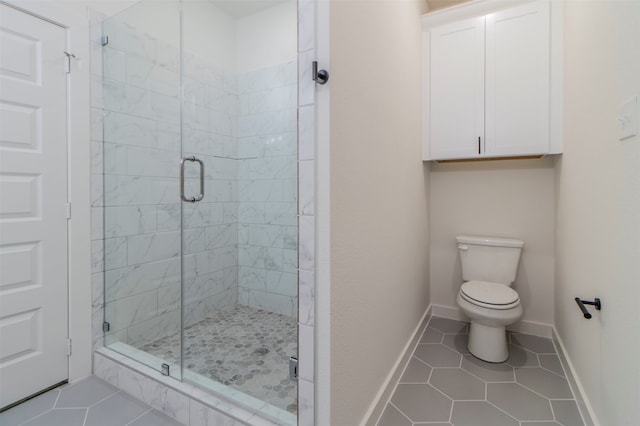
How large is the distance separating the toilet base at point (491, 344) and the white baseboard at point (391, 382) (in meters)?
0.41

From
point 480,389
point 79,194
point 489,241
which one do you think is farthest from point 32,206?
point 489,241

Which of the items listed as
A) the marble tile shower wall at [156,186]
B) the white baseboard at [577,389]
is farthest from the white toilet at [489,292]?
the marble tile shower wall at [156,186]

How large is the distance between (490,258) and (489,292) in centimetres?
37

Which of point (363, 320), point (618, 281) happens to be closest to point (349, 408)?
point (363, 320)

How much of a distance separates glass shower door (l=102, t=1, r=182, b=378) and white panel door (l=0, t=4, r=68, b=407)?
0.23 meters

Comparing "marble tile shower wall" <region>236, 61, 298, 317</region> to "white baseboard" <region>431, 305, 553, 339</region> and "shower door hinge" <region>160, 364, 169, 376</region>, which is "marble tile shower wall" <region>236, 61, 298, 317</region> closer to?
"shower door hinge" <region>160, 364, 169, 376</region>

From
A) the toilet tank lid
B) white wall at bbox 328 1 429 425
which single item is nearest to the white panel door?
white wall at bbox 328 1 429 425

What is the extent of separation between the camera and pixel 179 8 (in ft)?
6.46

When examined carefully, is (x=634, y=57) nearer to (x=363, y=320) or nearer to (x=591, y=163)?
(x=591, y=163)

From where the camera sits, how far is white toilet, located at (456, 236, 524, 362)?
184cm

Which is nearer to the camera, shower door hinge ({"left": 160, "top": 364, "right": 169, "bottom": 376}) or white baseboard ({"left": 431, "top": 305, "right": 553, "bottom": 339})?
shower door hinge ({"left": 160, "top": 364, "right": 169, "bottom": 376})

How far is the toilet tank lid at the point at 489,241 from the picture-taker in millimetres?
2193

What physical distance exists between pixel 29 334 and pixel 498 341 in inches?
106

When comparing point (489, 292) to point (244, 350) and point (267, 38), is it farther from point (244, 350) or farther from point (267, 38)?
point (267, 38)
